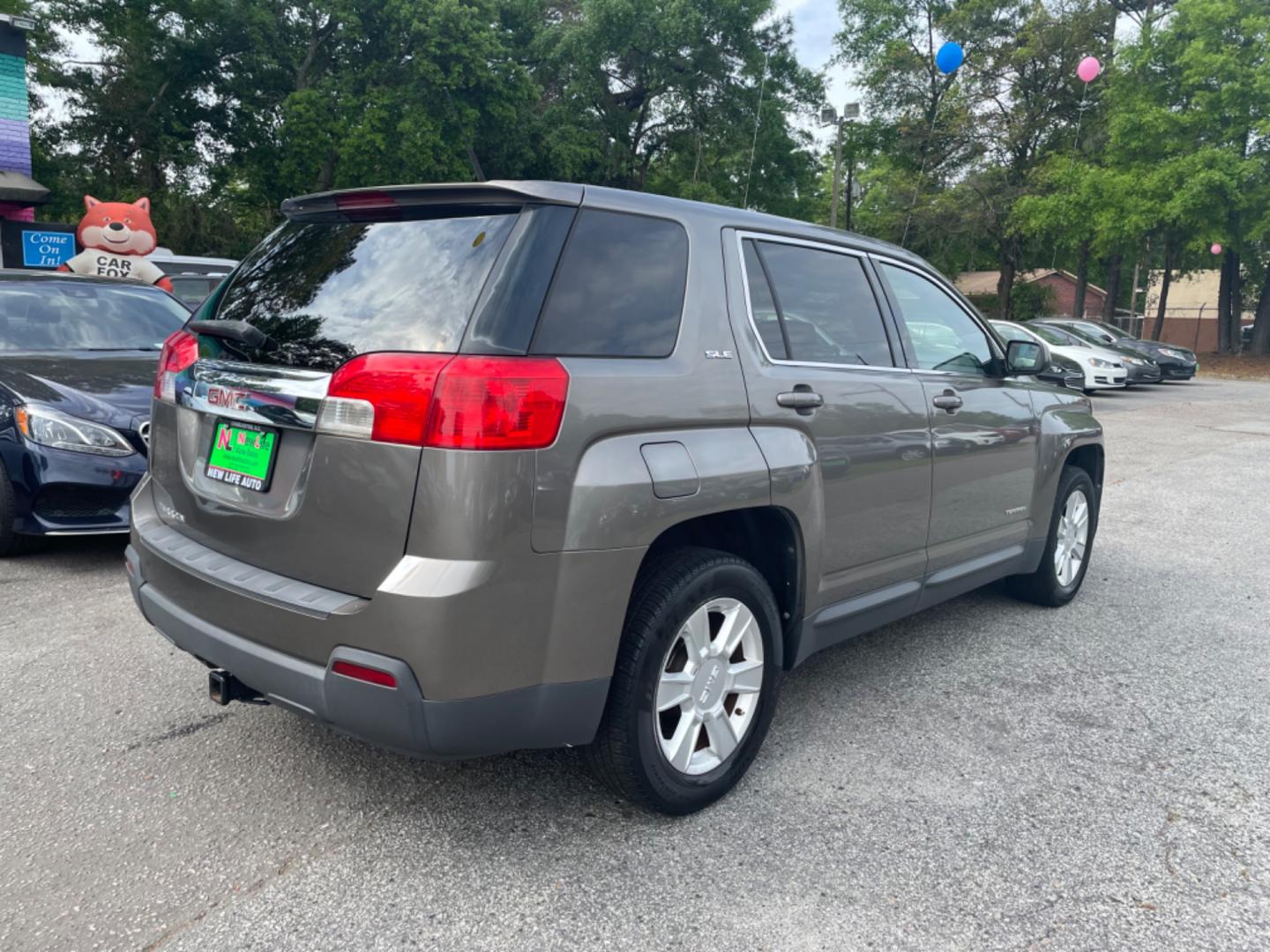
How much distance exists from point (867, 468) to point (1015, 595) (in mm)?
2264

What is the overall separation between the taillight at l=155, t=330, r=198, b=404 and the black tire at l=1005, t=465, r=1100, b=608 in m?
3.94

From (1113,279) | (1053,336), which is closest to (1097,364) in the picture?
(1053,336)

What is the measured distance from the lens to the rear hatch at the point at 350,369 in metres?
2.30

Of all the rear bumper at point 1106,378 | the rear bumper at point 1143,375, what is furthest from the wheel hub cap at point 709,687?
the rear bumper at point 1143,375

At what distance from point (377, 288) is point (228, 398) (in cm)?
54

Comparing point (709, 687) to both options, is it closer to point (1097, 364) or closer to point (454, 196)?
point (454, 196)

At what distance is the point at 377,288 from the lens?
8.45ft

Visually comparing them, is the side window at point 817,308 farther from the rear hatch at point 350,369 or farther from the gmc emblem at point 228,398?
the gmc emblem at point 228,398

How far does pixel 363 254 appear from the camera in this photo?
2703 millimetres

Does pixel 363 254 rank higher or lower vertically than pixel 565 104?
lower

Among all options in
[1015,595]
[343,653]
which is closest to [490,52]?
[1015,595]

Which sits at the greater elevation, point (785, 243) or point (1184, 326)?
point (1184, 326)

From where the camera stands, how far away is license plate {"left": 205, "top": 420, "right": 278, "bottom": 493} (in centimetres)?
254

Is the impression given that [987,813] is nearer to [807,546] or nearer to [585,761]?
[807,546]
